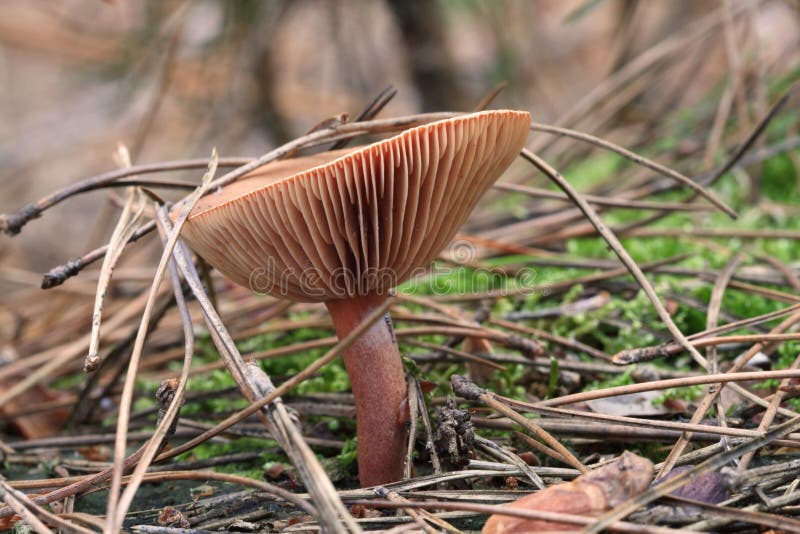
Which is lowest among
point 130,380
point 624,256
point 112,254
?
point 130,380

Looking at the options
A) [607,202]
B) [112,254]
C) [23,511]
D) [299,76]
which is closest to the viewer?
[23,511]

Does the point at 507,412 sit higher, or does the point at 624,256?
the point at 624,256

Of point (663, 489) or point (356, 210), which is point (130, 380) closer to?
point (356, 210)

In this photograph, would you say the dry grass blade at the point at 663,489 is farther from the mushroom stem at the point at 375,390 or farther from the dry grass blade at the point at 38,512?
the dry grass blade at the point at 38,512

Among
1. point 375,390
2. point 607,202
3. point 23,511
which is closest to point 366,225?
point 375,390

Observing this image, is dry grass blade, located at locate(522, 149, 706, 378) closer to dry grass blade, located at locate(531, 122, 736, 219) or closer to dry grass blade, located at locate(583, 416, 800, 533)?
dry grass blade, located at locate(531, 122, 736, 219)

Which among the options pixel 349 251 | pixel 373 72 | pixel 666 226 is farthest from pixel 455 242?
pixel 373 72
